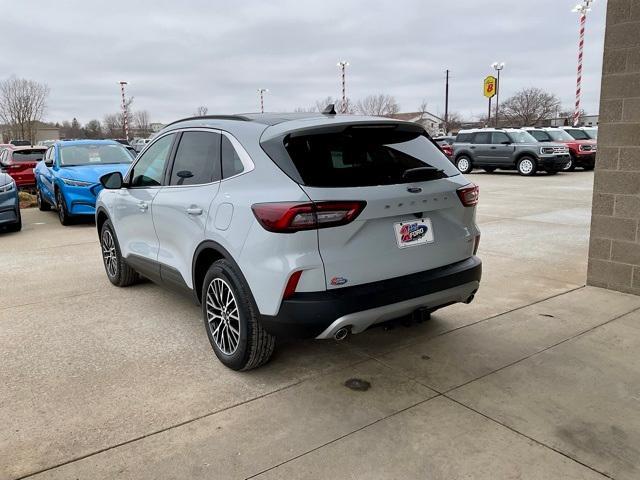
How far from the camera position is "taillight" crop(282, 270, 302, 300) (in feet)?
9.60

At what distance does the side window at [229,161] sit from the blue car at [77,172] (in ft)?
22.4

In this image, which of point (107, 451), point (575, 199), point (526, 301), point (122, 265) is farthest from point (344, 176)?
point (575, 199)

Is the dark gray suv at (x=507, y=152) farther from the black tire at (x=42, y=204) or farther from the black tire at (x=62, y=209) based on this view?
the black tire at (x=62, y=209)

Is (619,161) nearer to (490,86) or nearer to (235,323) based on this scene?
(235,323)

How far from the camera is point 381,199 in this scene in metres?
3.05

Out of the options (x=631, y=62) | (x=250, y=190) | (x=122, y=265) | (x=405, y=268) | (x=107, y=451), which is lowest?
(x=107, y=451)

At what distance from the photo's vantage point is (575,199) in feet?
40.2

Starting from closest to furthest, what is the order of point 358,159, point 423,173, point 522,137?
point 358,159 < point 423,173 < point 522,137

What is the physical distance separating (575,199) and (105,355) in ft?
36.8

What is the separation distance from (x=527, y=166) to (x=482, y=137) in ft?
7.63

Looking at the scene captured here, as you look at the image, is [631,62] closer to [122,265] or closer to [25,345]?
[122,265]

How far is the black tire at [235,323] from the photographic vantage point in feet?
10.8

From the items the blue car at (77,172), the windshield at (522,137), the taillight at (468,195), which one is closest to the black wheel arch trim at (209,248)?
the taillight at (468,195)

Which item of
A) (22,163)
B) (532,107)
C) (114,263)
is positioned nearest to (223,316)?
(114,263)
